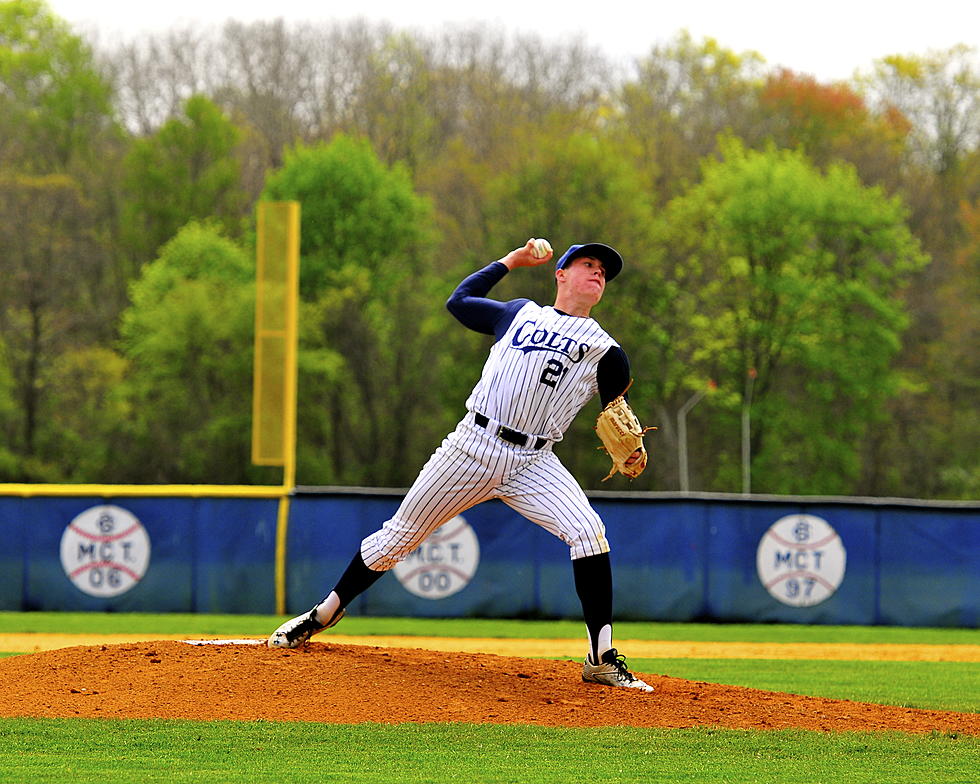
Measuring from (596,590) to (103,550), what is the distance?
842 cm

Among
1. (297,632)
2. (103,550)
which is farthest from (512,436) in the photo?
(103,550)

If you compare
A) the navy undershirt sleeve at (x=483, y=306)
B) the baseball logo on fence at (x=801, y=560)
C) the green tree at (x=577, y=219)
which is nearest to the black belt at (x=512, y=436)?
the navy undershirt sleeve at (x=483, y=306)

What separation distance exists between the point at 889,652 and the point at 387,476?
33.3 meters

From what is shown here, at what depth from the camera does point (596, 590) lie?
614cm

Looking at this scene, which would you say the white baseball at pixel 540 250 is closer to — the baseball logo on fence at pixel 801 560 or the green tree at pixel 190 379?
the baseball logo on fence at pixel 801 560

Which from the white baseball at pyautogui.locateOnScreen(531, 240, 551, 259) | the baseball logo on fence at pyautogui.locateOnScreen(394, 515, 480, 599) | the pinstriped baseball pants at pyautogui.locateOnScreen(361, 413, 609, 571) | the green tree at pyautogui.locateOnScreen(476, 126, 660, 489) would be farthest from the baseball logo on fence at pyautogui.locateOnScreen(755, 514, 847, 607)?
the green tree at pyautogui.locateOnScreen(476, 126, 660, 489)

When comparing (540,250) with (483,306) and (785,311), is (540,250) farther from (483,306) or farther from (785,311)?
(785,311)

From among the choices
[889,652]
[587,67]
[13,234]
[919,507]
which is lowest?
[889,652]

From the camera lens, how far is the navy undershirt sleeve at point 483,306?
21.0ft

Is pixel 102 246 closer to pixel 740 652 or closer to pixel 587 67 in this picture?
pixel 587 67

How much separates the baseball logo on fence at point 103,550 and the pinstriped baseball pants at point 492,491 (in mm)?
7674

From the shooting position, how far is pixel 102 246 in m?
47.4

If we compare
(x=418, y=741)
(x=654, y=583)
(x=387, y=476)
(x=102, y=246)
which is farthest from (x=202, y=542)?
(x=102, y=246)

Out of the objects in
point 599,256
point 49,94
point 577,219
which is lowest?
point 599,256
